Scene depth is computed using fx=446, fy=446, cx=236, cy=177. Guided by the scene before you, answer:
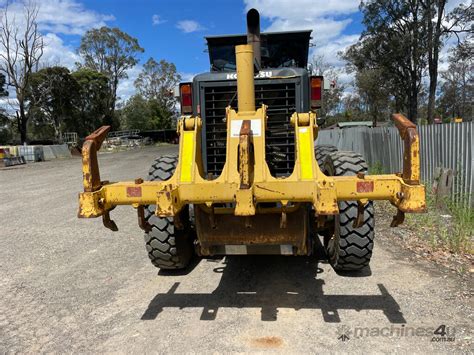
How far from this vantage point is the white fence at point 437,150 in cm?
715

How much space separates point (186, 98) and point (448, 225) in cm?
418

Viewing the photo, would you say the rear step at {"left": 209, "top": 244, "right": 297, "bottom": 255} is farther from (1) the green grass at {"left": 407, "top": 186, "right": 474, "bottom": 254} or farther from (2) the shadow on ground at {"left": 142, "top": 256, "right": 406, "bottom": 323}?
(1) the green grass at {"left": 407, "top": 186, "right": 474, "bottom": 254}

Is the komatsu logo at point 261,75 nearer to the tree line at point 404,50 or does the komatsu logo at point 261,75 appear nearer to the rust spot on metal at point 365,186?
the rust spot on metal at point 365,186

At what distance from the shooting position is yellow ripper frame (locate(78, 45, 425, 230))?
3.17m

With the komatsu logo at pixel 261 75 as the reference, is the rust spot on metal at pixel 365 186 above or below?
below

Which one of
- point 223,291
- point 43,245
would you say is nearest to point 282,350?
point 223,291

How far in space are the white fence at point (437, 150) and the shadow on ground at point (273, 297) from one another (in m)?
3.81

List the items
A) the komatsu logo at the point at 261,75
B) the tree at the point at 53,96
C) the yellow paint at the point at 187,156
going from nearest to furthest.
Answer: the yellow paint at the point at 187,156
the komatsu logo at the point at 261,75
the tree at the point at 53,96

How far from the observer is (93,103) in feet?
174

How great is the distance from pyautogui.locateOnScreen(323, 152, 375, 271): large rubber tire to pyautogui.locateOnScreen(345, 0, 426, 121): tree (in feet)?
93.8

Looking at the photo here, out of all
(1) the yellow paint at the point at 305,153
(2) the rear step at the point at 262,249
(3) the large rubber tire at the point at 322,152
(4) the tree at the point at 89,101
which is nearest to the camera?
(1) the yellow paint at the point at 305,153

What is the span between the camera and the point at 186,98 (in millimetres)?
5176

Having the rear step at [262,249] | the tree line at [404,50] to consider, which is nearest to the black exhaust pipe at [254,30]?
the rear step at [262,249]

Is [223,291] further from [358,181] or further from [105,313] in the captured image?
[358,181]
